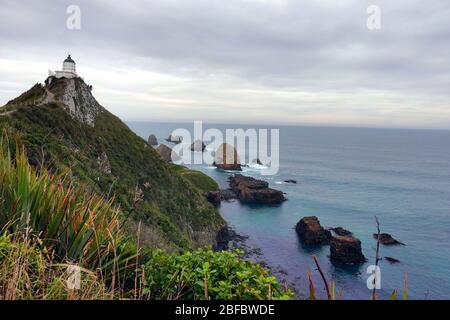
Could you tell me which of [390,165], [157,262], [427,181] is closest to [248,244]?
[157,262]

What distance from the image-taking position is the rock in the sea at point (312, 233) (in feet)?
145

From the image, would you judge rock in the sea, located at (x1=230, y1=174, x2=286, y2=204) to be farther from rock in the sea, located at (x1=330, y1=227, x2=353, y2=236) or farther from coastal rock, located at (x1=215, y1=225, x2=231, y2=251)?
coastal rock, located at (x1=215, y1=225, x2=231, y2=251)

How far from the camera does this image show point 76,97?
130 feet

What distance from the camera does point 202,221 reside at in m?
42.8

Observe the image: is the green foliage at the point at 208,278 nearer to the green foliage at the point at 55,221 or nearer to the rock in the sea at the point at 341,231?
the green foliage at the point at 55,221

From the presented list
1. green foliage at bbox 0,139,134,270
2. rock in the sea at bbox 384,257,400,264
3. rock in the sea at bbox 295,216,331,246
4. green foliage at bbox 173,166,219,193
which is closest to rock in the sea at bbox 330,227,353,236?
rock in the sea at bbox 295,216,331,246

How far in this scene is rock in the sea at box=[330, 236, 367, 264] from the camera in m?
Answer: 38.6

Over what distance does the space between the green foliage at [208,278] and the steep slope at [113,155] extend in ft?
70.3

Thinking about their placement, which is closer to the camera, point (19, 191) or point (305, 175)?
point (19, 191)

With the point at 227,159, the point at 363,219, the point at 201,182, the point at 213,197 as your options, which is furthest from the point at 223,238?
the point at 227,159
